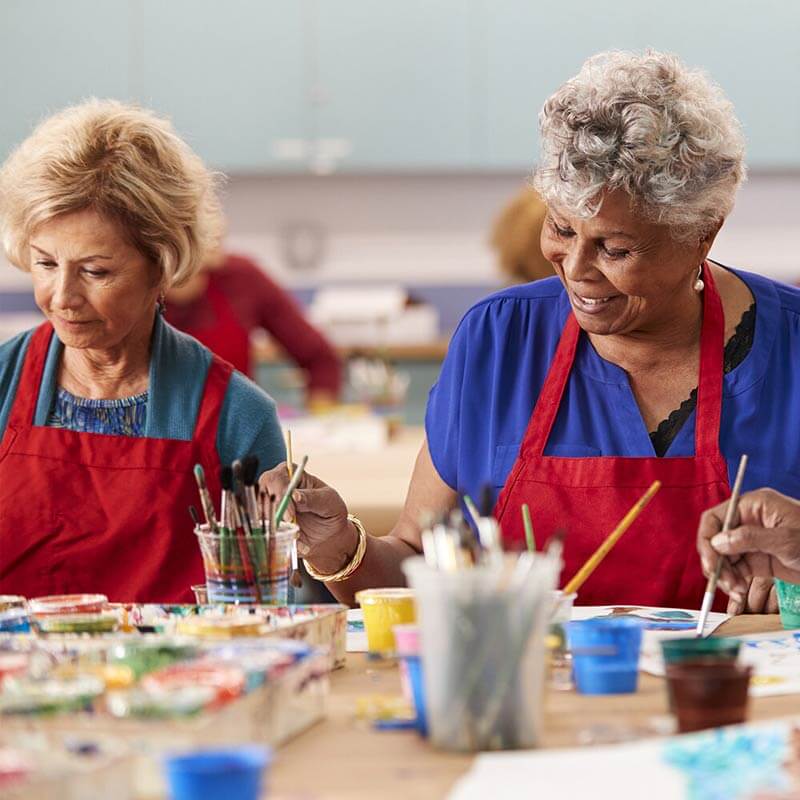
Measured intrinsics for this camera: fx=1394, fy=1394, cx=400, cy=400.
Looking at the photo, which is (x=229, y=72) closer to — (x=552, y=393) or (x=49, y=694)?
(x=552, y=393)

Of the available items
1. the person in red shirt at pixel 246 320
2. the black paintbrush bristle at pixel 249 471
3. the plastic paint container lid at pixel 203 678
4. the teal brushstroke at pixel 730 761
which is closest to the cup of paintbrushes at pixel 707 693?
the teal brushstroke at pixel 730 761

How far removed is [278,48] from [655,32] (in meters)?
1.59

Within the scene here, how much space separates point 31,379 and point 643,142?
3.19 ft

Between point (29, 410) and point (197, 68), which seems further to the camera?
point (197, 68)

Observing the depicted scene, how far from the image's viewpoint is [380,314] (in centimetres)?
543

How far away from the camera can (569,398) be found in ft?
6.61

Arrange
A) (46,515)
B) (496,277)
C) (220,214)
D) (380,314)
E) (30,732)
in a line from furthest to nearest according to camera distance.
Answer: (496,277) → (380,314) → (220,214) → (46,515) → (30,732)

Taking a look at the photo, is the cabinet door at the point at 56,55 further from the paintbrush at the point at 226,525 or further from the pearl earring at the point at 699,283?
the paintbrush at the point at 226,525

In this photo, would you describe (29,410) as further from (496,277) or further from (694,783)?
(496,277)

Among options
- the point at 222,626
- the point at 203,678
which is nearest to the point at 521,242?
the point at 222,626

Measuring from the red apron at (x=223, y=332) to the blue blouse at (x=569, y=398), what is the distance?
240 centimetres

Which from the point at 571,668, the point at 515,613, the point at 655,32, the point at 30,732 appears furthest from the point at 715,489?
the point at 655,32

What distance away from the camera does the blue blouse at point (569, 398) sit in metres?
1.93

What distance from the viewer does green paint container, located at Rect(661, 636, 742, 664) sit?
121 centimetres
